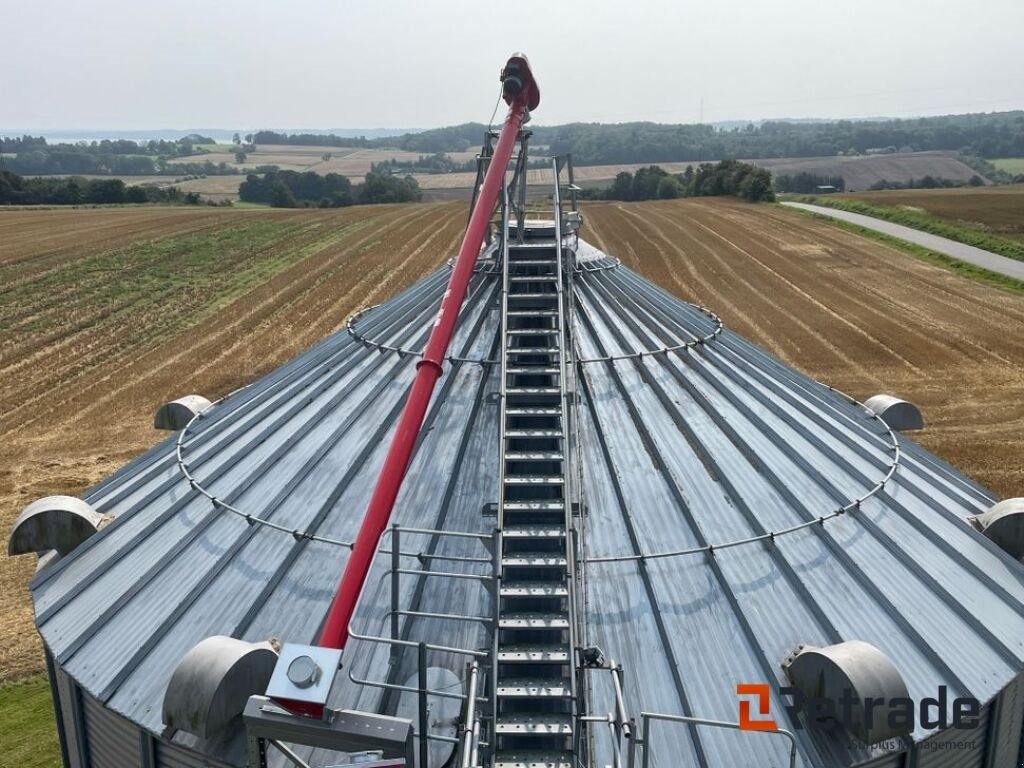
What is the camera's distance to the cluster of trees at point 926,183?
6634 inches

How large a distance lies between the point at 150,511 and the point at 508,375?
7.30 meters

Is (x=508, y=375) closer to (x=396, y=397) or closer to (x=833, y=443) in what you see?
(x=396, y=397)

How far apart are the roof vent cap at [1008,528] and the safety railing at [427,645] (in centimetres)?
906

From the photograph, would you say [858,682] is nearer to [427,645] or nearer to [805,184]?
[427,645]

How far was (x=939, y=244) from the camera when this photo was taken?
90438mm

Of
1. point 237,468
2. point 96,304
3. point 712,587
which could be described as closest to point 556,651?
point 712,587

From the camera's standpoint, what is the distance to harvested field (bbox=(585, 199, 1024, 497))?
1676 inches

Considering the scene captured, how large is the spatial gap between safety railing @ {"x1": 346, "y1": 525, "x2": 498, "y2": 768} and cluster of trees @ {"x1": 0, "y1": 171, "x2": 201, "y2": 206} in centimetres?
14333

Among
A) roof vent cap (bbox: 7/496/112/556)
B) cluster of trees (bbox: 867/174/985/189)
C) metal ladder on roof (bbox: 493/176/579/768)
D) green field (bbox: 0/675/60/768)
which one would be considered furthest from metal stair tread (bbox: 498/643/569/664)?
cluster of trees (bbox: 867/174/985/189)

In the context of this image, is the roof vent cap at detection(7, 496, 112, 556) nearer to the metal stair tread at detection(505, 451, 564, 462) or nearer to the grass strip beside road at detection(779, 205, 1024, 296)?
the metal stair tread at detection(505, 451, 564, 462)

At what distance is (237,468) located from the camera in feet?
52.6

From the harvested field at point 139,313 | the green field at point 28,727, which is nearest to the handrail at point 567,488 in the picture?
the green field at point 28,727

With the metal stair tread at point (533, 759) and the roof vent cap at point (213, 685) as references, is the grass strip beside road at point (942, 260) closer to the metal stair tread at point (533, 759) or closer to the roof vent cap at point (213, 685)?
the metal stair tread at point (533, 759)

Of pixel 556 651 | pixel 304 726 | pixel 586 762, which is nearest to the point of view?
pixel 304 726
